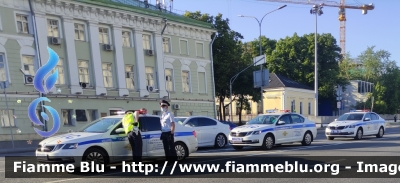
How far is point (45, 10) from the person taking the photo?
91.0 feet

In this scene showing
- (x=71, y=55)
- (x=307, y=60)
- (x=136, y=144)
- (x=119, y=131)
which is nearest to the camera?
(x=136, y=144)

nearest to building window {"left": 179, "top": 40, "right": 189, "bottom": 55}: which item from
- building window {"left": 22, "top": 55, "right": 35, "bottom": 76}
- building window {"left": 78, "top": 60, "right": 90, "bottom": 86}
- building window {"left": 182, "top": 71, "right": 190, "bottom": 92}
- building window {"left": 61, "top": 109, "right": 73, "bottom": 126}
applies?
building window {"left": 182, "top": 71, "right": 190, "bottom": 92}

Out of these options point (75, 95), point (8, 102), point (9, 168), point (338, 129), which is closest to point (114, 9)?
point (75, 95)

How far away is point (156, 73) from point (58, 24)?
931 cm

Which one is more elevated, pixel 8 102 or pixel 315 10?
pixel 315 10

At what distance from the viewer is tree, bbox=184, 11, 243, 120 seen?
4409cm

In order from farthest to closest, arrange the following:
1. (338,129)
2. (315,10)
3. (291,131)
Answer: (315,10) → (338,129) → (291,131)

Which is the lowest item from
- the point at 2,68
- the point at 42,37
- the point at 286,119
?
the point at 286,119

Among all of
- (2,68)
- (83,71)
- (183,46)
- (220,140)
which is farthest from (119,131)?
(183,46)

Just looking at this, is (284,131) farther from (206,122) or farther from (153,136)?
(153,136)

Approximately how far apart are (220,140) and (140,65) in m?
17.0

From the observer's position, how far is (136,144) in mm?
10828

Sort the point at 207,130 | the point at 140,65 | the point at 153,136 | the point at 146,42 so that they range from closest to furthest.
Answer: the point at 153,136 → the point at 207,130 → the point at 140,65 → the point at 146,42

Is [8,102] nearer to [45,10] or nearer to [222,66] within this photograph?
[45,10]
